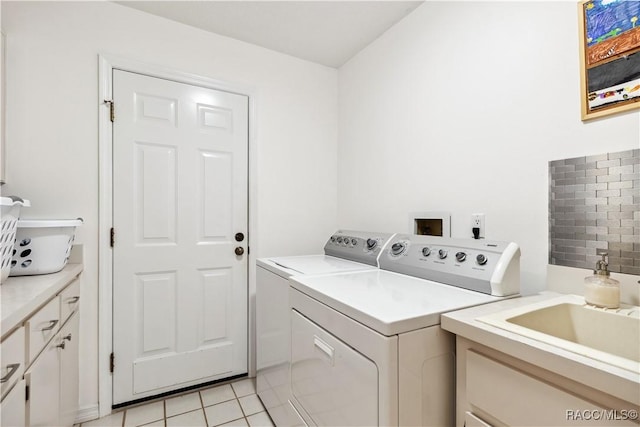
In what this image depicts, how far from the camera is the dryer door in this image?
0.91 metres

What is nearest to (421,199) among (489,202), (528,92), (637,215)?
(489,202)

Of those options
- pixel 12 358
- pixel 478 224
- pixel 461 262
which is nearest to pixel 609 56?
pixel 478 224

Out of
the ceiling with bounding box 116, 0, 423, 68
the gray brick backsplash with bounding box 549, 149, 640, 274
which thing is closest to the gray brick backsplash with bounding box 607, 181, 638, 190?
the gray brick backsplash with bounding box 549, 149, 640, 274

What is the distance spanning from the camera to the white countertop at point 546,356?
22.6 inches

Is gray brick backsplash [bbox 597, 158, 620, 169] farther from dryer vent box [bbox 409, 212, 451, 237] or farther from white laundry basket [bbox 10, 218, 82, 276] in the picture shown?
white laundry basket [bbox 10, 218, 82, 276]

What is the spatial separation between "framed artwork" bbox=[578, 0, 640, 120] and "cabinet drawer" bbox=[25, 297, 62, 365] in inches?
81.1

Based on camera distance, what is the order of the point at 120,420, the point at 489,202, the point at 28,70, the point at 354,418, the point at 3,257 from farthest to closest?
1. the point at 120,420
2. the point at 28,70
3. the point at 489,202
4. the point at 3,257
5. the point at 354,418

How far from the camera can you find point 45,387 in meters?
1.09

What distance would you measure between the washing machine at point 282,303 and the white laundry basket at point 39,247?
98cm

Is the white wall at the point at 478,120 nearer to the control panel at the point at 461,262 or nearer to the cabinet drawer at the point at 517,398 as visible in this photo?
the control panel at the point at 461,262

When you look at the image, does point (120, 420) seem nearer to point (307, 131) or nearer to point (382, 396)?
point (382, 396)

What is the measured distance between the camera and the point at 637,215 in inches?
39.9

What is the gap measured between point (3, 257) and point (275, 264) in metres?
1.13

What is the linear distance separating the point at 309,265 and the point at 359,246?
341 millimetres
